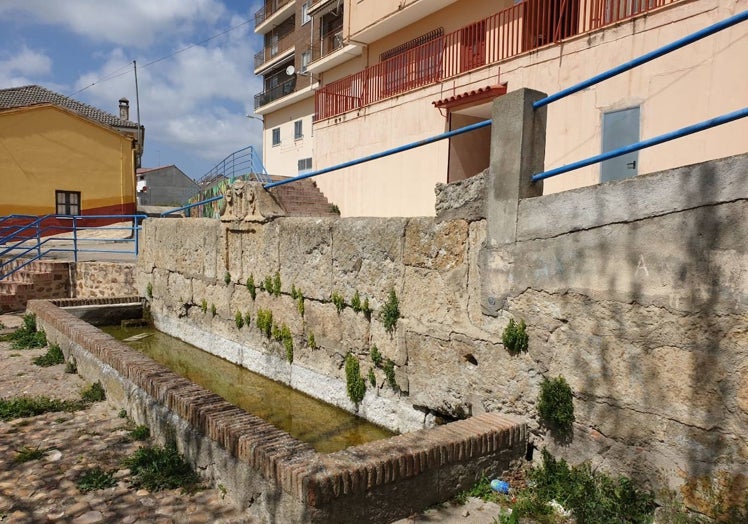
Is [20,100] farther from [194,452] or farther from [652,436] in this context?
[652,436]

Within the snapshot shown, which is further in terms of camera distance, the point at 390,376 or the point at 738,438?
the point at 390,376

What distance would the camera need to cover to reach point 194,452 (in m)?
3.71

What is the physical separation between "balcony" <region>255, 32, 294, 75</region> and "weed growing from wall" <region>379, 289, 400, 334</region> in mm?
28801

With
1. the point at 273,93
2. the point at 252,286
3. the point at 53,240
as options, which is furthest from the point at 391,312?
the point at 273,93

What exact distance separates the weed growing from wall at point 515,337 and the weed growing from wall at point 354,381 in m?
1.98

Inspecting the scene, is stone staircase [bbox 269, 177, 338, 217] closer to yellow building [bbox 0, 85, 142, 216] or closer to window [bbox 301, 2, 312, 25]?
yellow building [bbox 0, 85, 142, 216]

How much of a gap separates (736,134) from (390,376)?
5.56 meters

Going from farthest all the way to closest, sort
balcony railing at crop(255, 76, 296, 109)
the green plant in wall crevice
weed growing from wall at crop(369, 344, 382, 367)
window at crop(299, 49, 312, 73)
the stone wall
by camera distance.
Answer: balcony railing at crop(255, 76, 296, 109)
window at crop(299, 49, 312, 73)
the stone wall
the green plant in wall crevice
weed growing from wall at crop(369, 344, 382, 367)

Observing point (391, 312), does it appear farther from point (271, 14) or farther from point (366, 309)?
point (271, 14)

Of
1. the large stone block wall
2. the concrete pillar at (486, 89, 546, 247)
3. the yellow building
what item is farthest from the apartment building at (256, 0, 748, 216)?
the yellow building

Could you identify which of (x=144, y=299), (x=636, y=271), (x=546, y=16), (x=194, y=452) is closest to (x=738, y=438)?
(x=636, y=271)

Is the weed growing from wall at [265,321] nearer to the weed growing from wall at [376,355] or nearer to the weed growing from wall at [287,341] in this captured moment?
the weed growing from wall at [287,341]

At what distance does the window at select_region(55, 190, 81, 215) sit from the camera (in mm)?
21939

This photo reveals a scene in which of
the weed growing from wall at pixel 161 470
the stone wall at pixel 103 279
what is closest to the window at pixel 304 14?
the stone wall at pixel 103 279
